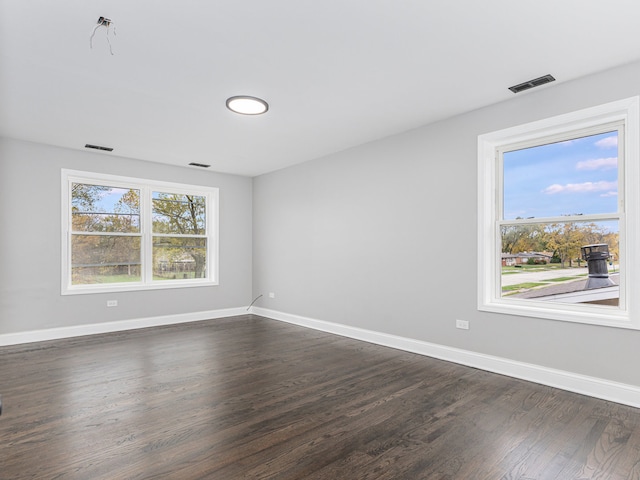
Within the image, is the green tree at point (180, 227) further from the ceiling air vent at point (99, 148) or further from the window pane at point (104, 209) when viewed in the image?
the ceiling air vent at point (99, 148)

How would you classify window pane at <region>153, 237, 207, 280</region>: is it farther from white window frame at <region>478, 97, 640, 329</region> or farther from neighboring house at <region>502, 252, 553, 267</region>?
neighboring house at <region>502, 252, 553, 267</region>

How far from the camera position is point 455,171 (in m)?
3.91

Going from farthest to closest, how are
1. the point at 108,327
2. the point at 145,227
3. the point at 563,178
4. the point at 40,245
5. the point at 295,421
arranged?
the point at 145,227 < the point at 108,327 < the point at 40,245 < the point at 563,178 < the point at 295,421

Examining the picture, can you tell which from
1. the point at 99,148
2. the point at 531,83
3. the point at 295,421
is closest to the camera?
the point at 295,421

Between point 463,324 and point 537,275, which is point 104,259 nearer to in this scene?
point 463,324

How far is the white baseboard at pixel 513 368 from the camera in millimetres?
2826

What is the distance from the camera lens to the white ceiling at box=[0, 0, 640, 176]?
2234 millimetres

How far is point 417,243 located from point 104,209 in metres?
4.54

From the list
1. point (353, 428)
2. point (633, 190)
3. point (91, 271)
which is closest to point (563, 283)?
point (633, 190)

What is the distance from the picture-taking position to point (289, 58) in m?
2.76

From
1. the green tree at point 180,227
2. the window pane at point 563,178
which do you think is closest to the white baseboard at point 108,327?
the green tree at point 180,227

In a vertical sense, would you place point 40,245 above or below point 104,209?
below

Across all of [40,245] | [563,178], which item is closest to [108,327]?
[40,245]

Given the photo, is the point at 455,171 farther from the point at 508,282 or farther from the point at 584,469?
the point at 584,469
